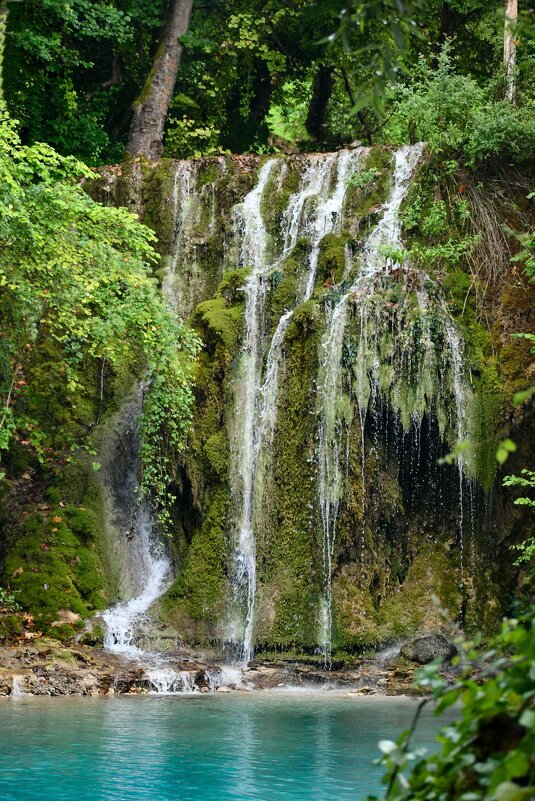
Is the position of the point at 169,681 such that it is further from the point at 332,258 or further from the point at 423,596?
the point at 332,258

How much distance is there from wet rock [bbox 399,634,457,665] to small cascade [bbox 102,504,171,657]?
11.1ft

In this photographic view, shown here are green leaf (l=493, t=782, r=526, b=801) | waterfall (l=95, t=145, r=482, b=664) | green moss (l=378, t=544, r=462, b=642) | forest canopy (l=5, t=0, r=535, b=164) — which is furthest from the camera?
forest canopy (l=5, t=0, r=535, b=164)

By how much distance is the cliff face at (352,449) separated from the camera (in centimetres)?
1298

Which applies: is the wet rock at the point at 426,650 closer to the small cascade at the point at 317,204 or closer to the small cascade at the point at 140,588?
the small cascade at the point at 140,588

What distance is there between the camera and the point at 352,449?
1319cm

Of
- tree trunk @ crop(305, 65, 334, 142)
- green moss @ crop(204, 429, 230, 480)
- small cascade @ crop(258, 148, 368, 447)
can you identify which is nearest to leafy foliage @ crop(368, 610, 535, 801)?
green moss @ crop(204, 429, 230, 480)

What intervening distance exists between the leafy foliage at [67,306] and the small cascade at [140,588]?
0.61 meters

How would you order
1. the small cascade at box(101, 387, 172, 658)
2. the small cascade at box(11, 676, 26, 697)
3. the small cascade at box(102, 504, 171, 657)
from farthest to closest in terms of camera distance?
1. the small cascade at box(101, 387, 172, 658)
2. the small cascade at box(102, 504, 171, 657)
3. the small cascade at box(11, 676, 26, 697)

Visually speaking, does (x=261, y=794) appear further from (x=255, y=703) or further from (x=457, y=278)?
(x=457, y=278)

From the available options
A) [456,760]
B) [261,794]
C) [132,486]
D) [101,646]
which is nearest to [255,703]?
[101,646]

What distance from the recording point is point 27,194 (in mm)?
12016

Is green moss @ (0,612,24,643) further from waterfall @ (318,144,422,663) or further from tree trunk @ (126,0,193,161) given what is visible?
tree trunk @ (126,0,193,161)

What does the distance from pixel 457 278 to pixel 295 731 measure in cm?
811

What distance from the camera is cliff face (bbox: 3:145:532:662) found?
42.6 ft
